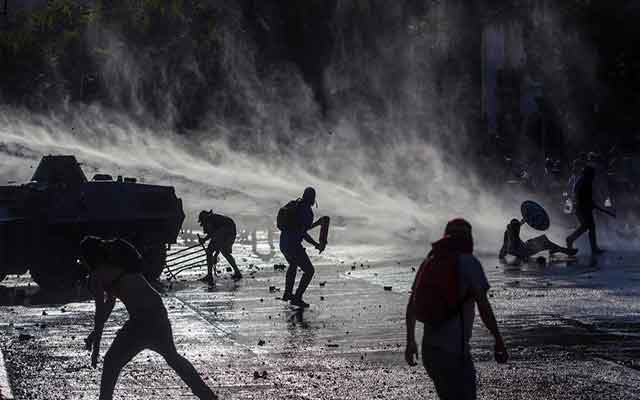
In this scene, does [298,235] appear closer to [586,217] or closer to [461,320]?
[586,217]

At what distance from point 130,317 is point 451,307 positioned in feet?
9.63

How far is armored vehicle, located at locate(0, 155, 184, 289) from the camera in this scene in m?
22.4

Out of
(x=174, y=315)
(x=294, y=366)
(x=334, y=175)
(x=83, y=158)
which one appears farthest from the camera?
(x=334, y=175)

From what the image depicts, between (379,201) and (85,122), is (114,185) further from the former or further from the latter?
(85,122)

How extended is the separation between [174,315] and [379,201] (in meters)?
24.1

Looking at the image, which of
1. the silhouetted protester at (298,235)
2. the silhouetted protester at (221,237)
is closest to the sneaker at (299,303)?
the silhouetted protester at (298,235)

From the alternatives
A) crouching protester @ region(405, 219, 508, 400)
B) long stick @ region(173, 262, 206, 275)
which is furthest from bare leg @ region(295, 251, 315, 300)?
crouching protester @ region(405, 219, 508, 400)

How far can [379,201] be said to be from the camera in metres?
41.5

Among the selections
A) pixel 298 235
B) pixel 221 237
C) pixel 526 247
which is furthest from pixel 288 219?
pixel 526 247

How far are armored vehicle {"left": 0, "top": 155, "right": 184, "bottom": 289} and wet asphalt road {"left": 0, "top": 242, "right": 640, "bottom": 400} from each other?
0.75 meters

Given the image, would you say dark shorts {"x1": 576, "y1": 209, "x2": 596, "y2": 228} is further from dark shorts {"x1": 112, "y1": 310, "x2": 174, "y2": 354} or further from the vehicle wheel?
dark shorts {"x1": 112, "y1": 310, "x2": 174, "y2": 354}

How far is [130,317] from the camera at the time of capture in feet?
34.1

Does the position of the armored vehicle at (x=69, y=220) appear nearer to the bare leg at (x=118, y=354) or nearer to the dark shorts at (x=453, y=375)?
the bare leg at (x=118, y=354)

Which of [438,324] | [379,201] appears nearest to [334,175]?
[379,201]
